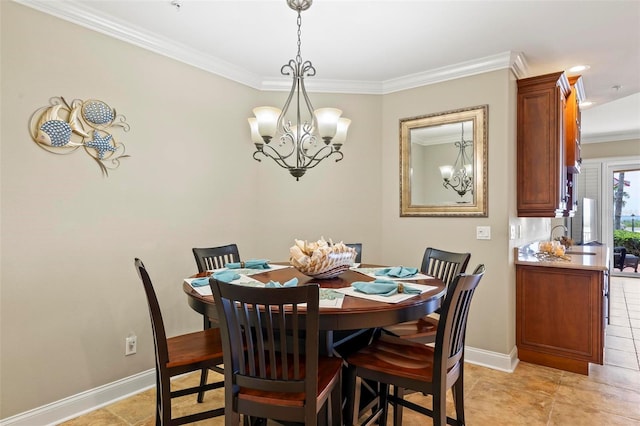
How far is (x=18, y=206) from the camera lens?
2105 mm

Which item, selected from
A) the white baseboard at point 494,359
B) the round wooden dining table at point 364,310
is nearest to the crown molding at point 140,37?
the round wooden dining table at point 364,310

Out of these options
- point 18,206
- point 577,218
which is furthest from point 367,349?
point 577,218

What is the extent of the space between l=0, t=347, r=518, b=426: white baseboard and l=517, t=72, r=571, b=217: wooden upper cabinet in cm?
127

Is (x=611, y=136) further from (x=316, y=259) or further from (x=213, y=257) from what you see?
(x=213, y=257)

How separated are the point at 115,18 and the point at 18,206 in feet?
4.46

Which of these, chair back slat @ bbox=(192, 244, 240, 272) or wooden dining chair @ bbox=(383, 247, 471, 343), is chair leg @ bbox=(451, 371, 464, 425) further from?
chair back slat @ bbox=(192, 244, 240, 272)

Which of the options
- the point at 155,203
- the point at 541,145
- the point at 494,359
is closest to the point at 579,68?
the point at 541,145

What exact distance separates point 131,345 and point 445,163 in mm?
2966

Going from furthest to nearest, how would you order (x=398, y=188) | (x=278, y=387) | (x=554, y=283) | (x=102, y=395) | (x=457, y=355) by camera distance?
1. (x=398, y=188)
2. (x=554, y=283)
3. (x=102, y=395)
4. (x=457, y=355)
5. (x=278, y=387)

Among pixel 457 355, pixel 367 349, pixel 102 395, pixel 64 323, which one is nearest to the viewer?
pixel 457 355

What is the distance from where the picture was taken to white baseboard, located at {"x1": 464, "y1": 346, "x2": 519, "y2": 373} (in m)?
2.97

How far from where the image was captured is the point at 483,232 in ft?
10.2

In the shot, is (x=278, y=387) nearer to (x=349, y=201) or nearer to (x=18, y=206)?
(x=18, y=206)

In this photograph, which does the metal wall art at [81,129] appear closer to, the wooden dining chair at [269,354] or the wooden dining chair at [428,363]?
the wooden dining chair at [269,354]
